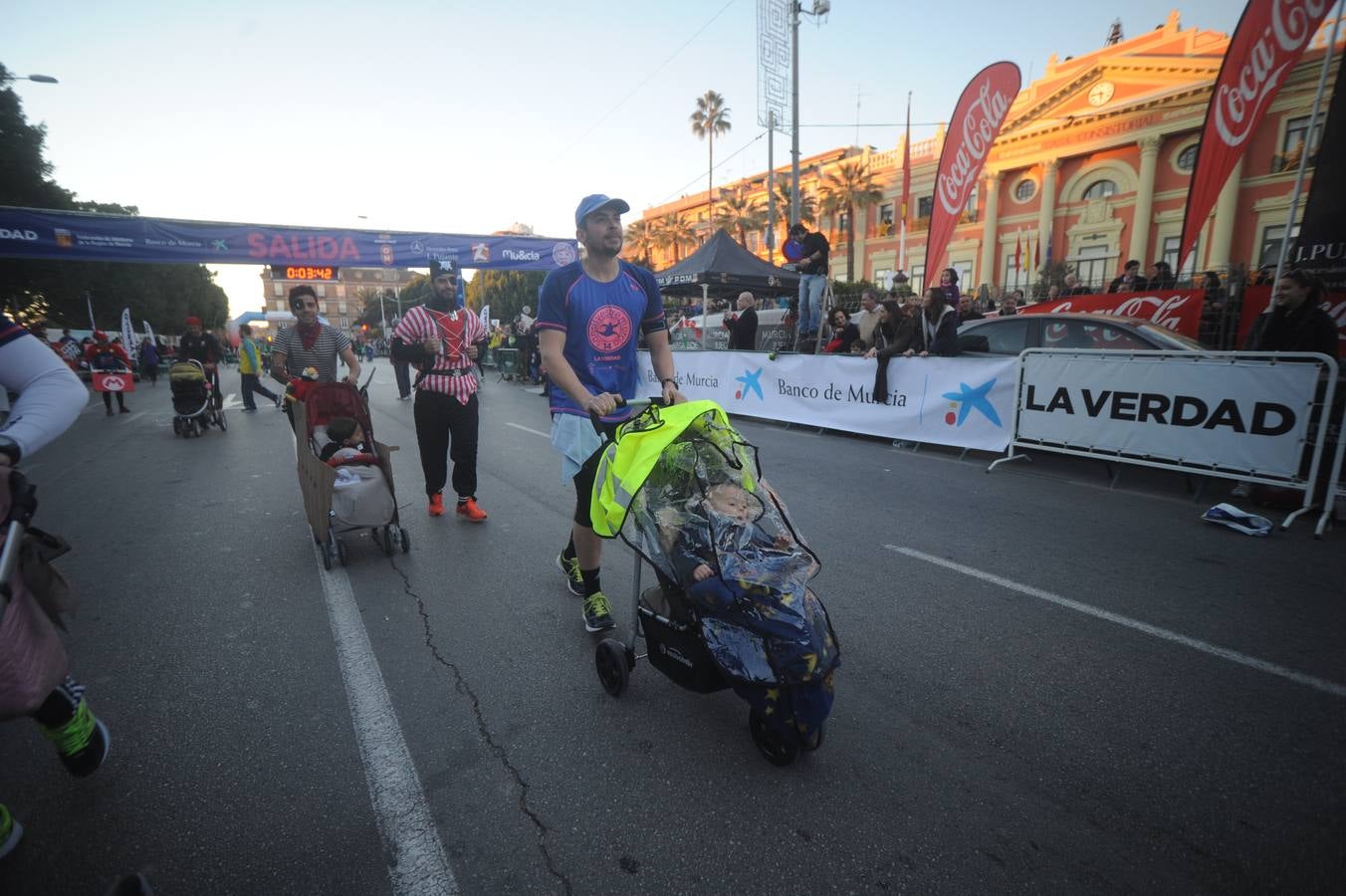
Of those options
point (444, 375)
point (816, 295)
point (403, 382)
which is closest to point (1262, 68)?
point (816, 295)

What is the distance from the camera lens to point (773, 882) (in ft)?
5.90

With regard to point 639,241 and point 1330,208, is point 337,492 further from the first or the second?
point 639,241

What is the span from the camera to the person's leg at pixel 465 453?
17.0 feet

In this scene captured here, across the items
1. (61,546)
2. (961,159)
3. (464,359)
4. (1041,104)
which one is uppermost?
(1041,104)

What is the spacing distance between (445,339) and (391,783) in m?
3.57

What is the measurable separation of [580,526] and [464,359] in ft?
8.37

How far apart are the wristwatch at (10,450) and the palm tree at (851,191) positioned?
4463 cm

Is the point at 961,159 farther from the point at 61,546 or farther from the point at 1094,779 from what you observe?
the point at 61,546

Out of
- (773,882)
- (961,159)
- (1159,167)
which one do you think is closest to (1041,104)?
(1159,167)

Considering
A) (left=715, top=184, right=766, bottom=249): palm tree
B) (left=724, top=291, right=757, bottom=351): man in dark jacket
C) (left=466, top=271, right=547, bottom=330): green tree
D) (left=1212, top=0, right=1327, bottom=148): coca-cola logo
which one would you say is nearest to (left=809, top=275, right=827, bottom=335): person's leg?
(left=724, top=291, right=757, bottom=351): man in dark jacket

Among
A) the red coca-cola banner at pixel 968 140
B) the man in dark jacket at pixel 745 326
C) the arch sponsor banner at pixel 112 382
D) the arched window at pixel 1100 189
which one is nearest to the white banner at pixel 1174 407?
the red coca-cola banner at pixel 968 140

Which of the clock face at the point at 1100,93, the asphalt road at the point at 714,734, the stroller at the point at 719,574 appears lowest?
the asphalt road at the point at 714,734

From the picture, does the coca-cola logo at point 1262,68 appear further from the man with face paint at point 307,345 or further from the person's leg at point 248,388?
the person's leg at point 248,388

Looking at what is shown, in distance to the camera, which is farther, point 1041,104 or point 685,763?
point 1041,104
